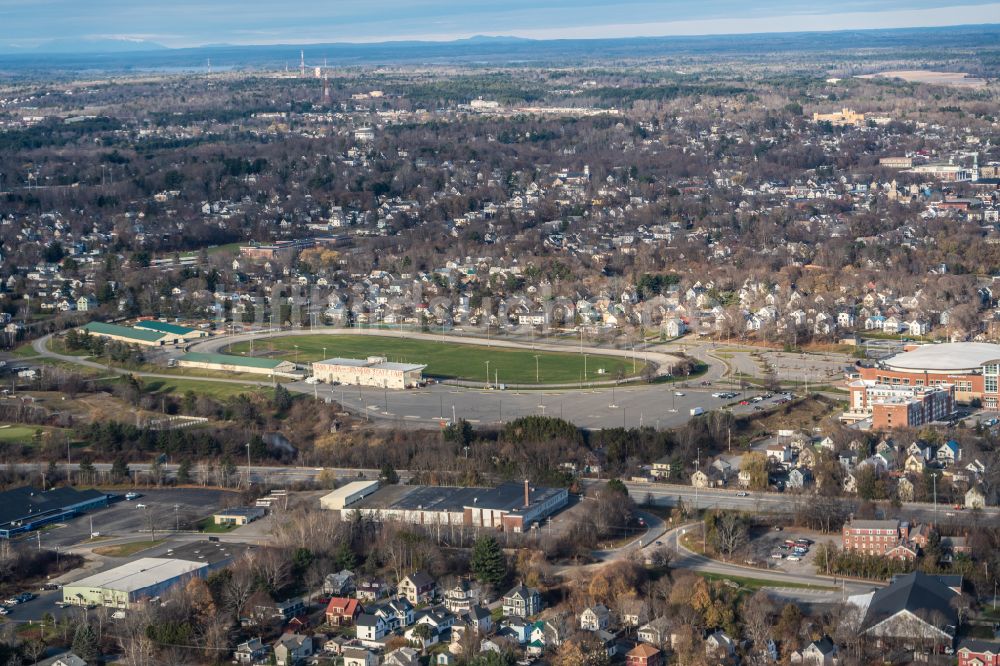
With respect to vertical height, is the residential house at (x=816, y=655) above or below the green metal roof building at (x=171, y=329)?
above

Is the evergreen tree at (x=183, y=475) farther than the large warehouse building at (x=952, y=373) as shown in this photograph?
No

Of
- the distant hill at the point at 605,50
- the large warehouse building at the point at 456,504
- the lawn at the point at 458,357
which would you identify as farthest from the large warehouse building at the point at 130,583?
the distant hill at the point at 605,50

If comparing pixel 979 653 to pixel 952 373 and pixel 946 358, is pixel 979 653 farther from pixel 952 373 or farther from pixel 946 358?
pixel 946 358

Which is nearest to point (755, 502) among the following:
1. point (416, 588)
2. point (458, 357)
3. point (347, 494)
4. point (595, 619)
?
point (347, 494)

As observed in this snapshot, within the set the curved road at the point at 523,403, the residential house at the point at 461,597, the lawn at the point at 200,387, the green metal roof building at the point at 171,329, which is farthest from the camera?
the green metal roof building at the point at 171,329

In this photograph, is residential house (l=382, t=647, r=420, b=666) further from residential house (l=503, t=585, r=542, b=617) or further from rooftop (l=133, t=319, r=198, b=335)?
rooftop (l=133, t=319, r=198, b=335)

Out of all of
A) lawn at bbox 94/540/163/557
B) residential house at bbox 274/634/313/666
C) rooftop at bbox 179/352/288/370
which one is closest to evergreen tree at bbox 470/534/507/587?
residential house at bbox 274/634/313/666

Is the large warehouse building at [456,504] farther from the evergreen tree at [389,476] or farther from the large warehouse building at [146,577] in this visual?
the large warehouse building at [146,577]
